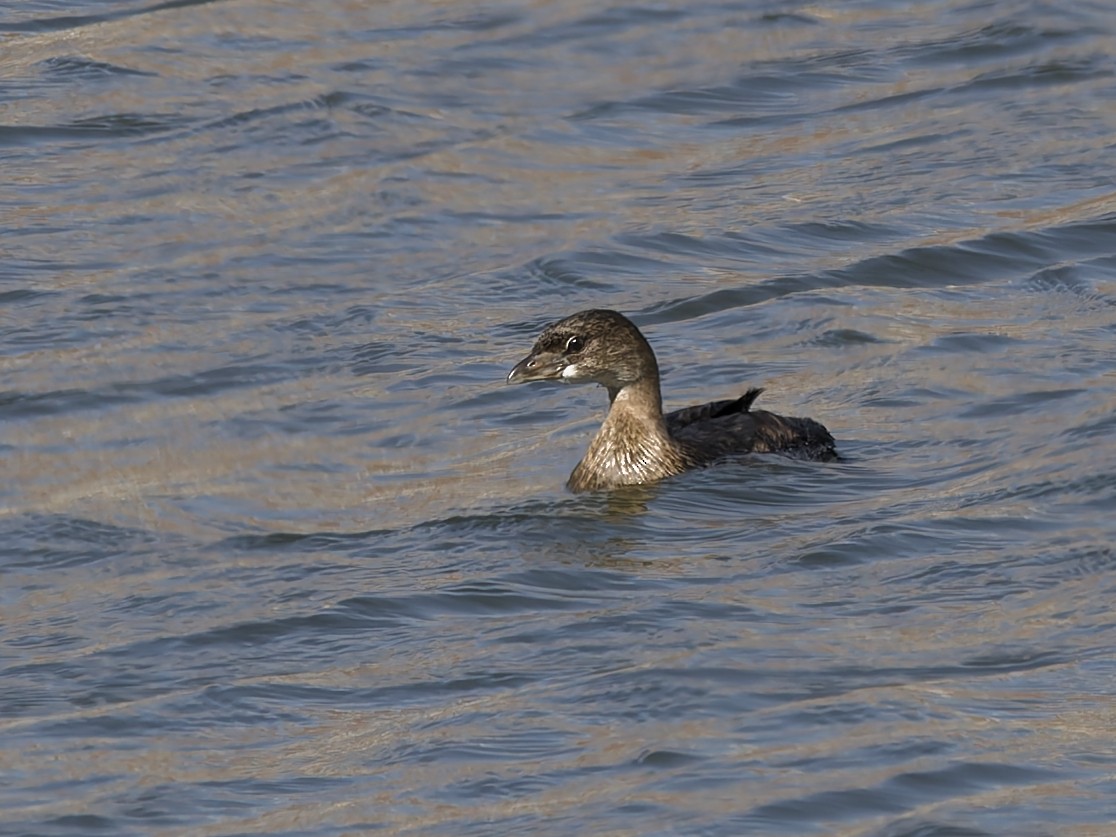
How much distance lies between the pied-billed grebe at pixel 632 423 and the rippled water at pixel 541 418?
141mm

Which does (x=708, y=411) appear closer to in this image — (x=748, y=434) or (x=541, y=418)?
(x=748, y=434)

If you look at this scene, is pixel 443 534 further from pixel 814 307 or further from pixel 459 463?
pixel 814 307

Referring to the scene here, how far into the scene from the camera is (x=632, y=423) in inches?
471

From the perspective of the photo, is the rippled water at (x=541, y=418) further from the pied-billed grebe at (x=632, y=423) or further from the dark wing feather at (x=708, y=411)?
the dark wing feather at (x=708, y=411)

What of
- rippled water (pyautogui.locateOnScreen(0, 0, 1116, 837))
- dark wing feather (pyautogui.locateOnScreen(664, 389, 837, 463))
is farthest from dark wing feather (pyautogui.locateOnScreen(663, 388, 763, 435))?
rippled water (pyautogui.locateOnScreen(0, 0, 1116, 837))

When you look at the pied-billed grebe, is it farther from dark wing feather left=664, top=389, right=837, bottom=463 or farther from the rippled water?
the rippled water

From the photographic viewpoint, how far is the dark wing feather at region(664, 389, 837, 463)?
11875 mm

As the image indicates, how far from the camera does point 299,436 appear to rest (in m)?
12.6

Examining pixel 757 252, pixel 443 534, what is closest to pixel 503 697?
pixel 443 534

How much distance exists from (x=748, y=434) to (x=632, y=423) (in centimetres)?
55

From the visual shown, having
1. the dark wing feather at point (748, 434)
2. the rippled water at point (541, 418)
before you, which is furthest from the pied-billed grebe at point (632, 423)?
the rippled water at point (541, 418)

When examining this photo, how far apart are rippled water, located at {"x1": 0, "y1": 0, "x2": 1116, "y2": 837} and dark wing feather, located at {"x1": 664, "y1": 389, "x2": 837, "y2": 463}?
0.13 meters

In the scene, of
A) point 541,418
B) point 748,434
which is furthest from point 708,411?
point 541,418

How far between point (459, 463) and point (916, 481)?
7.27 ft
